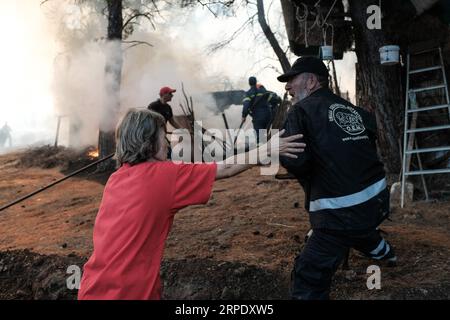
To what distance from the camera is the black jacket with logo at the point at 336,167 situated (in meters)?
2.58

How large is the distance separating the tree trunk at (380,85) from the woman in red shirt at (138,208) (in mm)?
4629

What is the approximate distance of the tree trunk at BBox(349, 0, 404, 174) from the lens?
237 inches

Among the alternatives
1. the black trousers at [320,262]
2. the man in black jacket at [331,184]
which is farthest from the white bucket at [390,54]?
the black trousers at [320,262]

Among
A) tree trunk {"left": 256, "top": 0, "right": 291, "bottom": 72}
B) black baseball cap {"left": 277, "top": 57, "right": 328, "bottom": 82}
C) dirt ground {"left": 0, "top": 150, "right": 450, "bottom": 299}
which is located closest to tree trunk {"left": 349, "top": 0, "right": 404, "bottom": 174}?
dirt ground {"left": 0, "top": 150, "right": 450, "bottom": 299}

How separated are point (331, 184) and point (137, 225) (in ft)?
4.09

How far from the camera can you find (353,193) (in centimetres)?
258

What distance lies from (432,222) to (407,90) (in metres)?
2.10

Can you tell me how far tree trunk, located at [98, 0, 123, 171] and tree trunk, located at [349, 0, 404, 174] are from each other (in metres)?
7.80

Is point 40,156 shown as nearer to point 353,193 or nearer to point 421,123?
point 421,123

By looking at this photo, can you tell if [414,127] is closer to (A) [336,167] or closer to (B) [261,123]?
(A) [336,167]

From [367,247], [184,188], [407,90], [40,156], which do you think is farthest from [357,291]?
[40,156]

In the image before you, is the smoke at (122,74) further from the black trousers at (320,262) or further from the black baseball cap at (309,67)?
the black trousers at (320,262)

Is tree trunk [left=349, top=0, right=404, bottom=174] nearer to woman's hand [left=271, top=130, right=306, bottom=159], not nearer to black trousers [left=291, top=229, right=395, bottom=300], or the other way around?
black trousers [left=291, top=229, right=395, bottom=300]

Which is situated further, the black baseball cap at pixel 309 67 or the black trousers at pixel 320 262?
the black baseball cap at pixel 309 67
